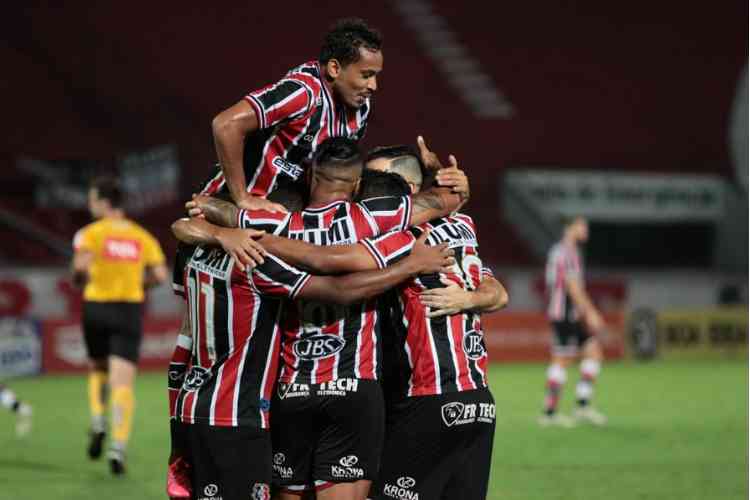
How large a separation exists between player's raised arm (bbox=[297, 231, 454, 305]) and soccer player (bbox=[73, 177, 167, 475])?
190 inches

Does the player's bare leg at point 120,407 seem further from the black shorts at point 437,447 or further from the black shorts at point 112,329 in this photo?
the black shorts at point 437,447

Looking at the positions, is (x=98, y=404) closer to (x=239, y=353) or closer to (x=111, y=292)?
(x=111, y=292)

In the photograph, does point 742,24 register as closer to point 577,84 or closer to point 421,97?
point 577,84

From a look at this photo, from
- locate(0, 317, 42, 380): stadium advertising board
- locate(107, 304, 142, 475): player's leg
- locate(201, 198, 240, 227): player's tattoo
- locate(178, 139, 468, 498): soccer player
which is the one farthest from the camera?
locate(0, 317, 42, 380): stadium advertising board

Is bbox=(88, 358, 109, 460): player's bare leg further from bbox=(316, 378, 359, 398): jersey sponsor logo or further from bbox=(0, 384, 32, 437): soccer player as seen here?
bbox=(316, 378, 359, 398): jersey sponsor logo

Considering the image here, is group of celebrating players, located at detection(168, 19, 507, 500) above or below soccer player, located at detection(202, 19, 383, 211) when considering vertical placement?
below

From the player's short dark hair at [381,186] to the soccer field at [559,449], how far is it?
3.23m

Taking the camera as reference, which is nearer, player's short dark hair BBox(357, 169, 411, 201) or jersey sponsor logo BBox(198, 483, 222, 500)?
jersey sponsor logo BBox(198, 483, 222, 500)


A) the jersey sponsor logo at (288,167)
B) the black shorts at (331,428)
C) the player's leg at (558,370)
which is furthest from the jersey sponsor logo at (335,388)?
the player's leg at (558,370)

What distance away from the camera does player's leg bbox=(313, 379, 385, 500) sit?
422 centimetres

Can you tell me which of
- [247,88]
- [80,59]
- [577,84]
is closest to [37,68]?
[80,59]

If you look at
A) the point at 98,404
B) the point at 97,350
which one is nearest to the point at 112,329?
the point at 97,350

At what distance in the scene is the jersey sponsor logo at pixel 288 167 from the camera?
4836mm

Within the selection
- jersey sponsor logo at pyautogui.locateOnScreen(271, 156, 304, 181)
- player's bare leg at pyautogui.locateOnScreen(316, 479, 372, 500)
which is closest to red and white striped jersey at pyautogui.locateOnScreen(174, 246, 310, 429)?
player's bare leg at pyautogui.locateOnScreen(316, 479, 372, 500)
